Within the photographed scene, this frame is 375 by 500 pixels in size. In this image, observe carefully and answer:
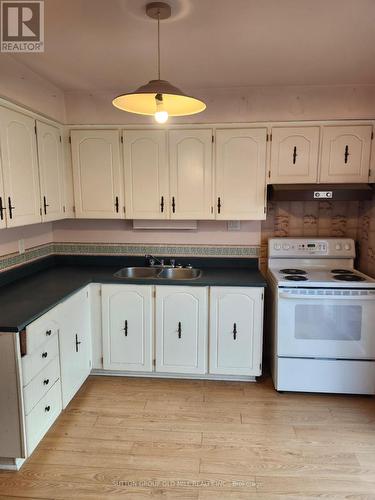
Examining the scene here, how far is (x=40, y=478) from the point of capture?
1928 mm

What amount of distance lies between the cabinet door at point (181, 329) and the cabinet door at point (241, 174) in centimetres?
75

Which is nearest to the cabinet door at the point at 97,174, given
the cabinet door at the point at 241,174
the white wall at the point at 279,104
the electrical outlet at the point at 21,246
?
the white wall at the point at 279,104

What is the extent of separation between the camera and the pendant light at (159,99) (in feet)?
5.24

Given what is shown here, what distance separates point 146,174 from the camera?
2.99 metres

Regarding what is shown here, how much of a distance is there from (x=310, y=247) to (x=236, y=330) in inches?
39.7

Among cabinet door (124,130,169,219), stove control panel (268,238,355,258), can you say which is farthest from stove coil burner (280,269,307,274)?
cabinet door (124,130,169,219)

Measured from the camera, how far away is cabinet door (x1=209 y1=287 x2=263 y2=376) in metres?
2.78

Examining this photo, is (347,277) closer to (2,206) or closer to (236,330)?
(236,330)

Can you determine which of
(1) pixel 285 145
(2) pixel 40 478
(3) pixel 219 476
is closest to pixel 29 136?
(1) pixel 285 145

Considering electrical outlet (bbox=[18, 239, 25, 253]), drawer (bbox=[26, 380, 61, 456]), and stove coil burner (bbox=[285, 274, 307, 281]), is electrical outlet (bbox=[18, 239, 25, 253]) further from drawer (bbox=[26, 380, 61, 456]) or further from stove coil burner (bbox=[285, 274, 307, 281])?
stove coil burner (bbox=[285, 274, 307, 281])

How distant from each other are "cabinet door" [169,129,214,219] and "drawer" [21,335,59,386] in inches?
55.5

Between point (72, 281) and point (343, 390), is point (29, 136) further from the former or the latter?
point (343, 390)

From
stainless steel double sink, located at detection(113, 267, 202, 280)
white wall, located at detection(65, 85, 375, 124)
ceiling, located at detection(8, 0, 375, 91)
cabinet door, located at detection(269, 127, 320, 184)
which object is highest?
ceiling, located at detection(8, 0, 375, 91)

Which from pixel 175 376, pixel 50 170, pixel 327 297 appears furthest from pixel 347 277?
pixel 50 170
